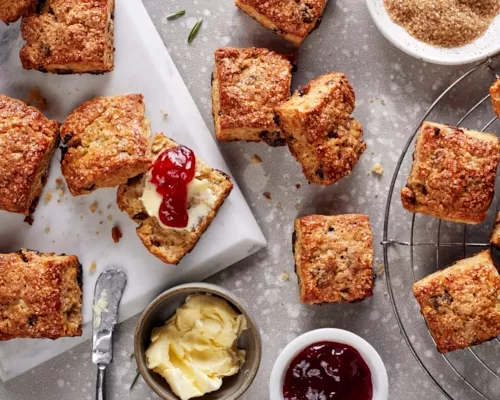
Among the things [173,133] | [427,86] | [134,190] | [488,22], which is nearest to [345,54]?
[427,86]

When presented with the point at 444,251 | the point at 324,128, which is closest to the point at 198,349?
the point at 324,128

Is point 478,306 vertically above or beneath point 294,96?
beneath

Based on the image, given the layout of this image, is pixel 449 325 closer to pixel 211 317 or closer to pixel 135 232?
pixel 211 317

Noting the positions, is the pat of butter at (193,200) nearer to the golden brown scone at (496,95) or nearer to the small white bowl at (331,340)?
the small white bowl at (331,340)

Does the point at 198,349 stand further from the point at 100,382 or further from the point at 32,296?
the point at 32,296

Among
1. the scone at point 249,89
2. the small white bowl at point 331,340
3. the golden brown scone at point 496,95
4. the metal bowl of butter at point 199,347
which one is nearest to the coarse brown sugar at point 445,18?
the golden brown scone at point 496,95

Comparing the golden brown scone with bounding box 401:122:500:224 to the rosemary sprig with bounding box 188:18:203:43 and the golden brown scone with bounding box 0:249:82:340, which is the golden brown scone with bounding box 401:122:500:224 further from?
the golden brown scone with bounding box 0:249:82:340
